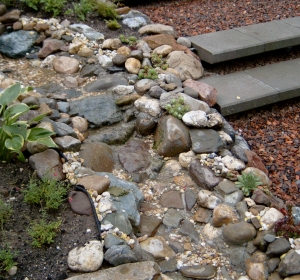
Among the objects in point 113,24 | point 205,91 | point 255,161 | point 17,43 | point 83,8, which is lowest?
point 255,161

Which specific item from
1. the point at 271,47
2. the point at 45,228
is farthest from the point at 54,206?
the point at 271,47

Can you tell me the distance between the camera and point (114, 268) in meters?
2.58

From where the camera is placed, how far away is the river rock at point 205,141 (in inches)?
143

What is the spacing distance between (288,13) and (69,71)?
3.26 m

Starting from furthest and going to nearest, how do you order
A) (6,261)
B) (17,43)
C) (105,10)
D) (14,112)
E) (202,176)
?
(105,10)
(17,43)
(202,176)
(14,112)
(6,261)

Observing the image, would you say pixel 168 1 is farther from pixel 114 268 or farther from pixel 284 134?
pixel 114 268

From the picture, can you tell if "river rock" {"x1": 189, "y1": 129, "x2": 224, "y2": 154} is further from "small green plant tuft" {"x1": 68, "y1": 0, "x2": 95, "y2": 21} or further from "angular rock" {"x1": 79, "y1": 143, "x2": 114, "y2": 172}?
"small green plant tuft" {"x1": 68, "y1": 0, "x2": 95, "y2": 21}

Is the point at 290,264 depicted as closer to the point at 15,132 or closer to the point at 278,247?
the point at 278,247

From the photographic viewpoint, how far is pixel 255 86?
15.3 feet

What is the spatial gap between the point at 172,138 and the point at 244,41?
76.5 inches

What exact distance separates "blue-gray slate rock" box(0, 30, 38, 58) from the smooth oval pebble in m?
3.01

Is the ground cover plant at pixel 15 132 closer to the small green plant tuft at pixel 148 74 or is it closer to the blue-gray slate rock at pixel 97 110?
the blue-gray slate rock at pixel 97 110

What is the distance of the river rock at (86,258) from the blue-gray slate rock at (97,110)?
1.53 meters

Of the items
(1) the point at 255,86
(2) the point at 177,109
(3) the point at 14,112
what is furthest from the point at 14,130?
(1) the point at 255,86
